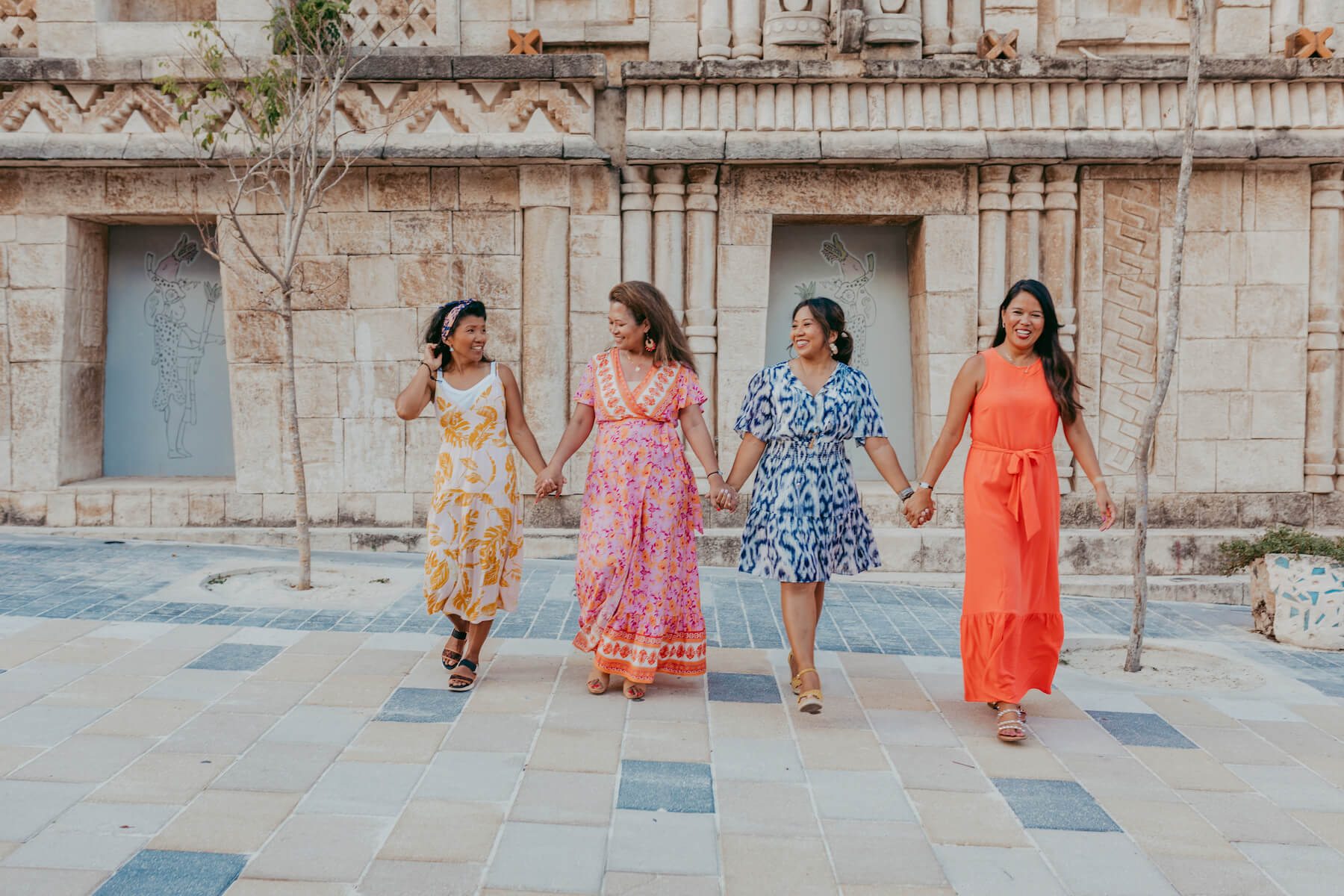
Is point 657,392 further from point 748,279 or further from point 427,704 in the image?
point 748,279

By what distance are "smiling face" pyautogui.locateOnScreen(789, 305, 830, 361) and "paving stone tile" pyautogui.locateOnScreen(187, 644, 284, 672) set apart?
2820 mm

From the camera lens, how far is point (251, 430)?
27.7 ft

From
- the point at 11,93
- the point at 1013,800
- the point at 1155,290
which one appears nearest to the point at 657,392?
the point at 1013,800

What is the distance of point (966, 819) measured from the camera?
3400 millimetres

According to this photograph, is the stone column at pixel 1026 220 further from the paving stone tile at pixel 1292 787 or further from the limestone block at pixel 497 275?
the paving stone tile at pixel 1292 787

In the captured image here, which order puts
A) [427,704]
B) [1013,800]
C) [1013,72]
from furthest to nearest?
[1013,72] < [427,704] < [1013,800]

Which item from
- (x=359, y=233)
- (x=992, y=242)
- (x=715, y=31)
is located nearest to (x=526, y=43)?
(x=715, y=31)

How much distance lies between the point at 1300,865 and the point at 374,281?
23.2ft

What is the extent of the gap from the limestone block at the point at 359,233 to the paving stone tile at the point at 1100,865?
6600mm

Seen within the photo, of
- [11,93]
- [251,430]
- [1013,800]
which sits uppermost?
[11,93]

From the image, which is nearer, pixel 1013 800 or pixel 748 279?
pixel 1013 800

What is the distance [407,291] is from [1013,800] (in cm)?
617

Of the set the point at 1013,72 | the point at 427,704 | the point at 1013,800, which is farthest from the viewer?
the point at 1013,72

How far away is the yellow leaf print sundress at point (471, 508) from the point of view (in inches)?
185
